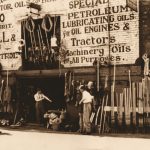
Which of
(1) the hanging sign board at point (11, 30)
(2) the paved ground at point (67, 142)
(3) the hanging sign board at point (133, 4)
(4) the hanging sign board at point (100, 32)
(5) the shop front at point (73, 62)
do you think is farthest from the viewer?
(1) the hanging sign board at point (11, 30)

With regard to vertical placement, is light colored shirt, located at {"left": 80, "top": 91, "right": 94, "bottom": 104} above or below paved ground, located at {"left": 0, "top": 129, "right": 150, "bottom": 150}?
above

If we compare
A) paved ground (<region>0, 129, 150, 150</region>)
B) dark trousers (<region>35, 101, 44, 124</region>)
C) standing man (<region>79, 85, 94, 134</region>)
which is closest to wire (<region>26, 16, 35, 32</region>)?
dark trousers (<region>35, 101, 44, 124</region>)

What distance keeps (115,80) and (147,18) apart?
252cm

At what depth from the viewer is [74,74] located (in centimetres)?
1641

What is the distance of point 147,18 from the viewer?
1498 cm

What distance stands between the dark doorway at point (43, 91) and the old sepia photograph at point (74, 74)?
4 centimetres

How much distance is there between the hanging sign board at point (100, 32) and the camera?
15.3 metres

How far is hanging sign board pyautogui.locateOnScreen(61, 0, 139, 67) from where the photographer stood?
50.1ft

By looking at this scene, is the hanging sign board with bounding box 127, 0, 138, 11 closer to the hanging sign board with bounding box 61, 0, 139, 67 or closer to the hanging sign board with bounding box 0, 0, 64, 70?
the hanging sign board with bounding box 61, 0, 139, 67

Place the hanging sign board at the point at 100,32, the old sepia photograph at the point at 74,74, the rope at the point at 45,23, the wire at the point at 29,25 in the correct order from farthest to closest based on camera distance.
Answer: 1. the wire at the point at 29,25
2. the rope at the point at 45,23
3. the hanging sign board at the point at 100,32
4. the old sepia photograph at the point at 74,74

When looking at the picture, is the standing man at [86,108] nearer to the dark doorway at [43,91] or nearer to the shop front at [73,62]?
the shop front at [73,62]

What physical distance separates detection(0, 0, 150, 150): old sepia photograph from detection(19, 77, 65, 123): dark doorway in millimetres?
41

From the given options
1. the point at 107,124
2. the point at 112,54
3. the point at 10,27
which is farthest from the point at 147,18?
the point at 10,27

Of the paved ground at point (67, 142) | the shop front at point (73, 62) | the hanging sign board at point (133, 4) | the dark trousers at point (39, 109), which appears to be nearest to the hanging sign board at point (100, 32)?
the shop front at point (73, 62)
